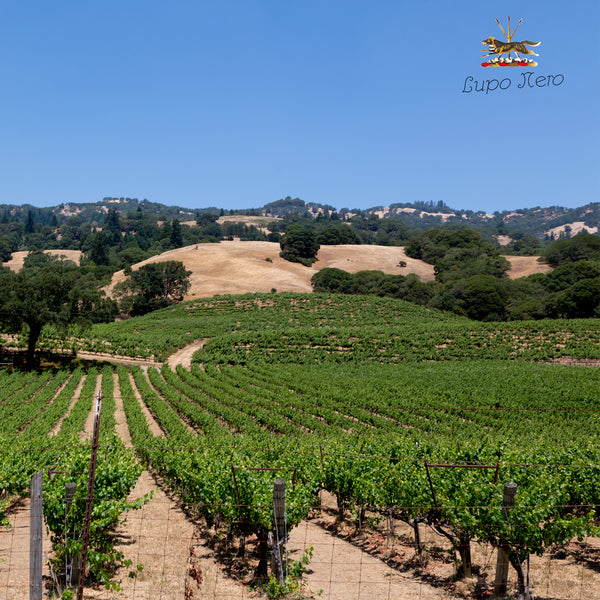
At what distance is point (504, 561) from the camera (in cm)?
1141

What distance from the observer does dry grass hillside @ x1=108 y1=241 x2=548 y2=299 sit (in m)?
109

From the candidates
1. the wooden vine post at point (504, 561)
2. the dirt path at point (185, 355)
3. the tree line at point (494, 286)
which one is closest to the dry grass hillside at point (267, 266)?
the tree line at point (494, 286)

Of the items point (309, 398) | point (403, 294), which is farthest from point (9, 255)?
point (309, 398)

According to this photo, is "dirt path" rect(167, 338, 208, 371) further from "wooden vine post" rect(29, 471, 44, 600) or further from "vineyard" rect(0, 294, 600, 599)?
"wooden vine post" rect(29, 471, 44, 600)

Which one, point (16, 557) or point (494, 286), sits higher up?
point (494, 286)

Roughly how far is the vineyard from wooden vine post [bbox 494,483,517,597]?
15 cm

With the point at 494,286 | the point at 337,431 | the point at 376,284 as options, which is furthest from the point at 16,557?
the point at 376,284

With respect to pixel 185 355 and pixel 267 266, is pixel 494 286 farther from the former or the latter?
pixel 185 355

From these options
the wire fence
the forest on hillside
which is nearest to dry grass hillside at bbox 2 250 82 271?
the forest on hillside

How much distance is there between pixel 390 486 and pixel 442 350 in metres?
47.0

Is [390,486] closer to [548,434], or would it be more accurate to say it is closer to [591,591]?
[591,591]

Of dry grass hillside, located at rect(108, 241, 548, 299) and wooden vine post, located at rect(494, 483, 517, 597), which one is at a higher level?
dry grass hillside, located at rect(108, 241, 548, 299)

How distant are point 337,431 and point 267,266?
99.8 metres

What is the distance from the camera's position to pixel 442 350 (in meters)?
59.7
